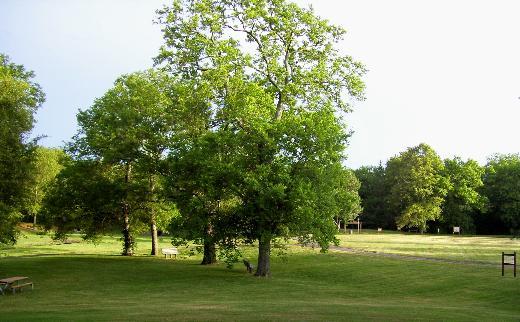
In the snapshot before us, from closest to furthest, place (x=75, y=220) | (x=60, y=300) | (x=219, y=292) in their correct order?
1. (x=60, y=300)
2. (x=219, y=292)
3. (x=75, y=220)

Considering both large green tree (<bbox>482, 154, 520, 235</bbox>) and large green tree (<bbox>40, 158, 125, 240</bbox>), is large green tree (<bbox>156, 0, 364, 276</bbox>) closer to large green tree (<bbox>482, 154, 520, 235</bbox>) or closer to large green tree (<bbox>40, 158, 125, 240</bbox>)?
large green tree (<bbox>40, 158, 125, 240</bbox>)

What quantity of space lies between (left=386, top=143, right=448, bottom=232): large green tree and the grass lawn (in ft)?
181

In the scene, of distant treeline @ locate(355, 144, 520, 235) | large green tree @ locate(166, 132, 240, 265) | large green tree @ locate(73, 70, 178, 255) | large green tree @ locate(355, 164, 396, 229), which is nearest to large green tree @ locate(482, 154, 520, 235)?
distant treeline @ locate(355, 144, 520, 235)

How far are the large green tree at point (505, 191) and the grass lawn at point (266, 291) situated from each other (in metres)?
63.7

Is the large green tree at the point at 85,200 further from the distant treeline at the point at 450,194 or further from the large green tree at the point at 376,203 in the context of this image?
the large green tree at the point at 376,203

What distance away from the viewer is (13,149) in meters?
28.1

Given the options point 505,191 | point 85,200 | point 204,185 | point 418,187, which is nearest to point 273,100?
point 204,185

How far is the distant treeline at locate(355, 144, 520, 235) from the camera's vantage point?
3664 inches

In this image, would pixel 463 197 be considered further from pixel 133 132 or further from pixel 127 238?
A: pixel 133 132

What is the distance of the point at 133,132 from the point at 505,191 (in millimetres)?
81765

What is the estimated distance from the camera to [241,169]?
92.6 feet

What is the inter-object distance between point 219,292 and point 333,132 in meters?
11.1

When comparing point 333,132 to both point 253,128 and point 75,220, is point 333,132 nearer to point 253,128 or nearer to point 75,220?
point 253,128

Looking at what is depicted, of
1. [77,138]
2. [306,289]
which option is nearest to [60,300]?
[306,289]
